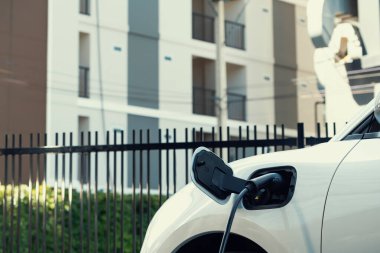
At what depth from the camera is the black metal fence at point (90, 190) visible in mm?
7602

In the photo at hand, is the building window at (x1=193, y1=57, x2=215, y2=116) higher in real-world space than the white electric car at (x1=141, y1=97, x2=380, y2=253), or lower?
higher

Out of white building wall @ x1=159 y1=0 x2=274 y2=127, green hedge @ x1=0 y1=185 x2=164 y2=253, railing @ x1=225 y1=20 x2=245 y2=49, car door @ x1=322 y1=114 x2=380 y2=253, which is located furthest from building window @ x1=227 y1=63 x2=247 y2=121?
car door @ x1=322 y1=114 x2=380 y2=253

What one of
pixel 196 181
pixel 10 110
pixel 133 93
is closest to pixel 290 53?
pixel 133 93

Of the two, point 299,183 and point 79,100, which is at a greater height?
point 79,100

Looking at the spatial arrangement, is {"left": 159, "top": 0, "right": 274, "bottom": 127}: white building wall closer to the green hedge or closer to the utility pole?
the utility pole

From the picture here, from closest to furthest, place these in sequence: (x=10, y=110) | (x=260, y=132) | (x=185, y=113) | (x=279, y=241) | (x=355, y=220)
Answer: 1. (x=355, y=220)
2. (x=279, y=241)
3. (x=10, y=110)
4. (x=185, y=113)
5. (x=260, y=132)

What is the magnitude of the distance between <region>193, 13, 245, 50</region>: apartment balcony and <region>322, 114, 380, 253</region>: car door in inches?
1264

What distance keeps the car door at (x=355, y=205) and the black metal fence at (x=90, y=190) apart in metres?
3.66

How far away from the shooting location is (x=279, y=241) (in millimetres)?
3131

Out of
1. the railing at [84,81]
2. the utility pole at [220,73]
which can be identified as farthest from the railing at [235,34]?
the railing at [84,81]

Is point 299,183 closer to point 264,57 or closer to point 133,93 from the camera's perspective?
point 133,93

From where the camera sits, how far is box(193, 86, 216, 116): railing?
114ft

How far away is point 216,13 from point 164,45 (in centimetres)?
278

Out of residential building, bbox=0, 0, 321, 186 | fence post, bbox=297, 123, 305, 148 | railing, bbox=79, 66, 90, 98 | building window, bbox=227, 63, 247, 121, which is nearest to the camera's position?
fence post, bbox=297, 123, 305, 148
